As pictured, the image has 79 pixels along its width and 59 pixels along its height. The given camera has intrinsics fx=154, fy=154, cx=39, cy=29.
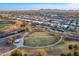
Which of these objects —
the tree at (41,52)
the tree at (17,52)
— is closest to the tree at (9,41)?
the tree at (17,52)

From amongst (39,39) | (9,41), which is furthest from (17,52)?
(39,39)

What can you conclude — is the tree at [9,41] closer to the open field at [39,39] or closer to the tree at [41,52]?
the open field at [39,39]

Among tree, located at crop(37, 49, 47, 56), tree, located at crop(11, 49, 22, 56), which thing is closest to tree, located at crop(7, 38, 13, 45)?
tree, located at crop(11, 49, 22, 56)

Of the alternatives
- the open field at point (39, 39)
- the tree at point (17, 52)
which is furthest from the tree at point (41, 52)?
the tree at point (17, 52)

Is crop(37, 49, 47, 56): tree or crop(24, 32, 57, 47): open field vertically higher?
crop(24, 32, 57, 47): open field

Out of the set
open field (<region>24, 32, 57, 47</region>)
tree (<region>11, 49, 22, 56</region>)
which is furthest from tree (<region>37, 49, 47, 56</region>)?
tree (<region>11, 49, 22, 56</region>)

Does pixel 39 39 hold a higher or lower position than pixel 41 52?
higher

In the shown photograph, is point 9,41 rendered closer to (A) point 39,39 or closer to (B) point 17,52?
(B) point 17,52

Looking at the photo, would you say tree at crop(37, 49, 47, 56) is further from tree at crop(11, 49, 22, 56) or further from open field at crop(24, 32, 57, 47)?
tree at crop(11, 49, 22, 56)

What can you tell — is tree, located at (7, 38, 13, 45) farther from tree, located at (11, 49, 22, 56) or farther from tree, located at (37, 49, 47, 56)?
tree, located at (37, 49, 47, 56)

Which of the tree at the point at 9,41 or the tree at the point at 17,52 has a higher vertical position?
the tree at the point at 9,41

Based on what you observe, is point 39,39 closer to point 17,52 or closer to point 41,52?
point 41,52
